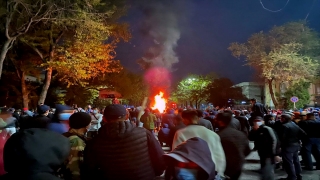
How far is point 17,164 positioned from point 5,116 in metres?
4.96

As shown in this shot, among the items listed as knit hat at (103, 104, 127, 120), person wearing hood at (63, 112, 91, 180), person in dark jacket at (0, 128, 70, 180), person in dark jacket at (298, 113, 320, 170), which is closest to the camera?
person in dark jacket at (0, 128, 70, 180)

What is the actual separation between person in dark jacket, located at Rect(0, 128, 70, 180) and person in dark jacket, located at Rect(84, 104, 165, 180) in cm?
94

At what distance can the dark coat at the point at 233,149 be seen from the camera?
4.72 meters

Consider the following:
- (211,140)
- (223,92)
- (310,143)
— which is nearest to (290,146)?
(310,143)

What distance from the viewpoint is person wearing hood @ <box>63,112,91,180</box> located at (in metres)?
3.48

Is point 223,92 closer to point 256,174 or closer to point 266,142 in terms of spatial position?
point 256,174

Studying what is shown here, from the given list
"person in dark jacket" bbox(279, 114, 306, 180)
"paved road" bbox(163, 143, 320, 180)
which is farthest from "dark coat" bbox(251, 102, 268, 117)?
"person in dark jacket" bbox(279, 114, 306, 180)

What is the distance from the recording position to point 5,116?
654cm

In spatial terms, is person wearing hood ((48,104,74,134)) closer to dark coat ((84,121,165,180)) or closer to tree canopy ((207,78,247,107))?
dark coat ((84,121,165,180))

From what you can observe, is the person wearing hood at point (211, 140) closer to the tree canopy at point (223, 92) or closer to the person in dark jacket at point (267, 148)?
the person in dark jacket at point (267, 148)

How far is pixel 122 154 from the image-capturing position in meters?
3.13

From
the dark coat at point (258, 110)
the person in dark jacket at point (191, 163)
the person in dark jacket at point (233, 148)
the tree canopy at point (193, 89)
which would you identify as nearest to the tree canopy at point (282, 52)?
the tree canopy at point (193, 89)

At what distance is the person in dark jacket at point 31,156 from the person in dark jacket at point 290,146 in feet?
22.8

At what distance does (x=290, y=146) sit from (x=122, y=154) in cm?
610
